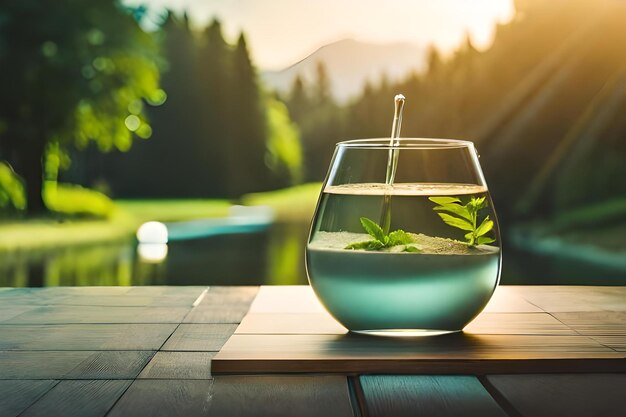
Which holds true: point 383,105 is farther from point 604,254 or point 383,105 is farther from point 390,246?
point 390,246

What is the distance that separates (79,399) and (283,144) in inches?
81.8

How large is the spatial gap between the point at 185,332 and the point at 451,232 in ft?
1.41

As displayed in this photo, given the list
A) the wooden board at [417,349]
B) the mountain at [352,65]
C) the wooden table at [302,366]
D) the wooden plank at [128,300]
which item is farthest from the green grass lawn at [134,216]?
the wooden board at [417,349]

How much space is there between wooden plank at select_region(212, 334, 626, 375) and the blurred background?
1.75 metres

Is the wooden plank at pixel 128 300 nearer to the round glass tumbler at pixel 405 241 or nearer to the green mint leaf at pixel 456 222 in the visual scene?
the round glass tumbler at pixel 405 241

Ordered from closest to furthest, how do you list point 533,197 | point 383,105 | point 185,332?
1. point 185,332
2. point 383,105
3. point 533,197

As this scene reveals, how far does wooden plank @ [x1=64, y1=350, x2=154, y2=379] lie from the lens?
942 millimetres

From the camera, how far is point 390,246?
100 cm

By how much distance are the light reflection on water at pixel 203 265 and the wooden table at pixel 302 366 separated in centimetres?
163

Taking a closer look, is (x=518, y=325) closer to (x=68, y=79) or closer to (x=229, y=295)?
(x=229, y=295)

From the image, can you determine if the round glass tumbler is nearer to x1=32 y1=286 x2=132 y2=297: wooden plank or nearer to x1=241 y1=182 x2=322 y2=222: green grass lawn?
x1=32 y1=286 x2=132 y2=297: wooden plank

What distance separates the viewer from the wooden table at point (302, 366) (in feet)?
2.64

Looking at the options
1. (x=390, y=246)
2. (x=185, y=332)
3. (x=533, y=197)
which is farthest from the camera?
(x=533, y=197)

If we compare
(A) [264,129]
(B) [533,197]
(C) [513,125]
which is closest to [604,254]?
(B) [533,197]
